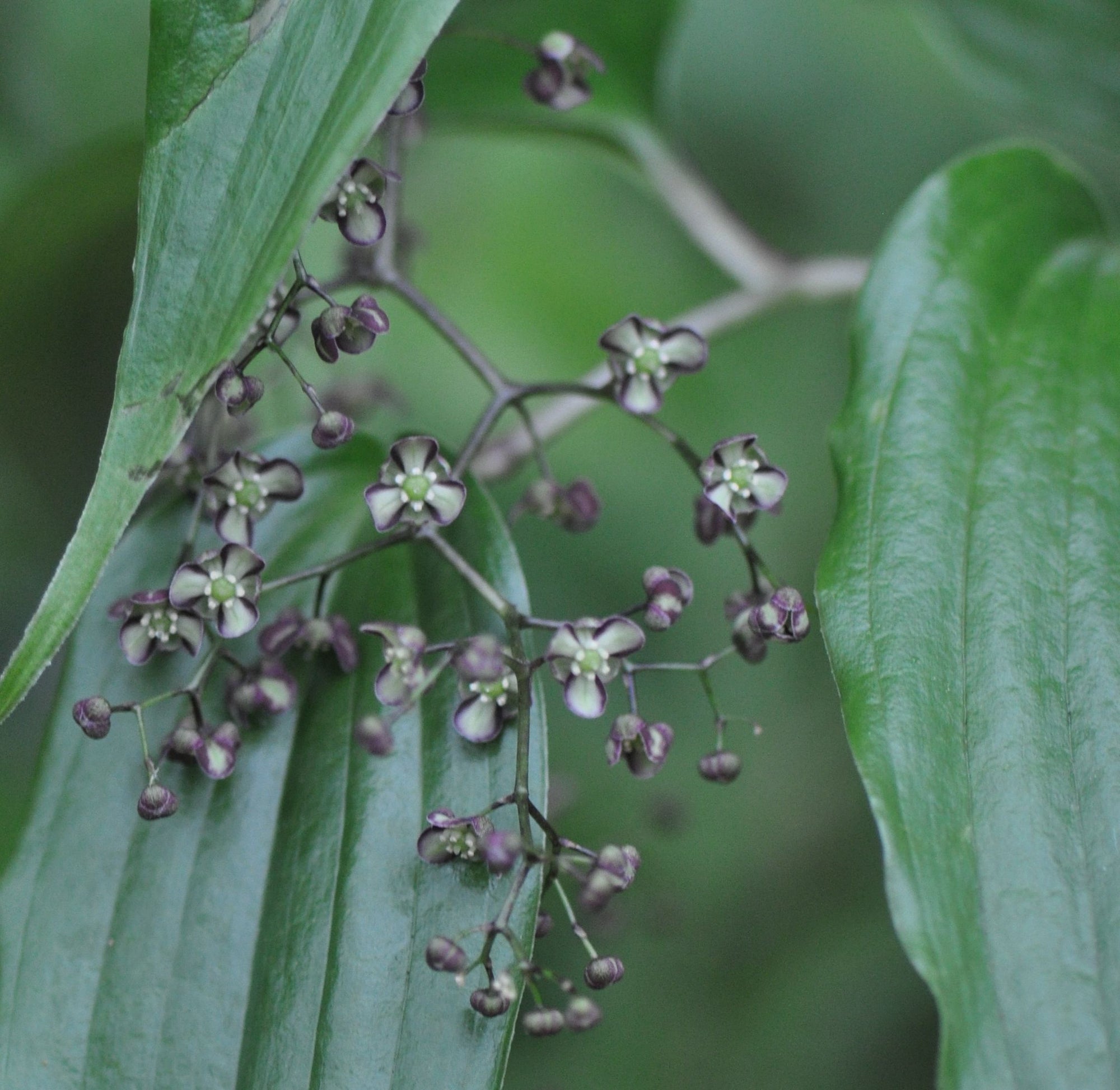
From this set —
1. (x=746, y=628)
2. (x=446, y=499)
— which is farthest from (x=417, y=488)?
(x=746, y=628)

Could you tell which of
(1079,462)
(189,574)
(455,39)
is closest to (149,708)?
(189,574)

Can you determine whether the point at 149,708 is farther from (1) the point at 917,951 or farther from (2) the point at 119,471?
(1) the point at 917,951

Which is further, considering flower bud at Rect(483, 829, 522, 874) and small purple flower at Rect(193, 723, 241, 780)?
small purple flower at Rect(193, 723, 241, 780)

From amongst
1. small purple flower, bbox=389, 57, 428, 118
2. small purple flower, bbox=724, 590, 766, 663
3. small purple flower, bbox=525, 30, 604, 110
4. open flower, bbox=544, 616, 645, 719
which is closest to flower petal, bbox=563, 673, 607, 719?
open flower, bbox=544, 616, 645, 719

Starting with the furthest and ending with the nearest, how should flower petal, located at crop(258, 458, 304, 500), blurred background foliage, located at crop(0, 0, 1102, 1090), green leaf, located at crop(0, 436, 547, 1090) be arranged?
1. blurred background foliage, located at crop(0, 0, 1102, 1090)
2. flower petal, located at crop(258, 458, 304, 500)
3. green leaf, located at crop(0, 436, 547, 1090)

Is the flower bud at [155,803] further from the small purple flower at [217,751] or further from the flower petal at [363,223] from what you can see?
the flower petal at [363,223]

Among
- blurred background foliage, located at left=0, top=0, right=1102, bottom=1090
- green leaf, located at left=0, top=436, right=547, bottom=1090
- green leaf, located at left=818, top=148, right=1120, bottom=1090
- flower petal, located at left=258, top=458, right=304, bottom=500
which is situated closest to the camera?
green leaf, located at left=818, top=148, right=1120, bottom=1090

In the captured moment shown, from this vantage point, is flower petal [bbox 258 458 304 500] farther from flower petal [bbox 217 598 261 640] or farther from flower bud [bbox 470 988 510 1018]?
flower bud [bbox 470 988 510 1018]
